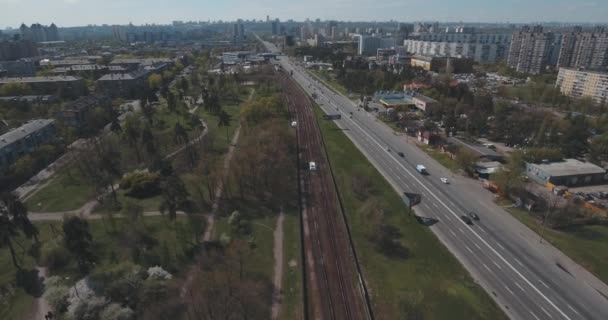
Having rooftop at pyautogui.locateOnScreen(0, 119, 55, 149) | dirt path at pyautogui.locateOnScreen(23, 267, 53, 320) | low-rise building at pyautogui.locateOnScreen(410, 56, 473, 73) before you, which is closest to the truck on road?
dirt path at pyautogui.locateOnScreen(23, 267, 53, 320)

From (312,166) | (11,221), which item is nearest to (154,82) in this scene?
(312,166)

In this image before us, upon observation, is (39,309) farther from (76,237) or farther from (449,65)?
(449,65)

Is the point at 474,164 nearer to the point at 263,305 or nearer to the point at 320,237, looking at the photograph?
the point at 320,237

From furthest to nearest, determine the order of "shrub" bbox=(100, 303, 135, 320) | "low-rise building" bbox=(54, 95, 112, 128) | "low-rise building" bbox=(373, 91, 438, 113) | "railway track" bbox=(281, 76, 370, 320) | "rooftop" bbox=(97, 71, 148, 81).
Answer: "rooftop" bbox=(97, 71, 148, 81) < "low-rise building" bbox=(373, 91, 438, 113) < "low-rise building" bbox=(54, 95, 112, 128) < "railway track" bbox=(281, 76, 370, 320) < "shrub" bbox=(100, 303, 135, 320)

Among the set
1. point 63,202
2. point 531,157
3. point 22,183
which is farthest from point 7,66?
point 531,157

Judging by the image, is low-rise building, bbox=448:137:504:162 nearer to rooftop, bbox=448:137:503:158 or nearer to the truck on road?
rooftop, bbox=448:137:503:158

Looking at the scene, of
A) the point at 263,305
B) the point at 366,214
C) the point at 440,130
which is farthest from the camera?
the point at 440,130
